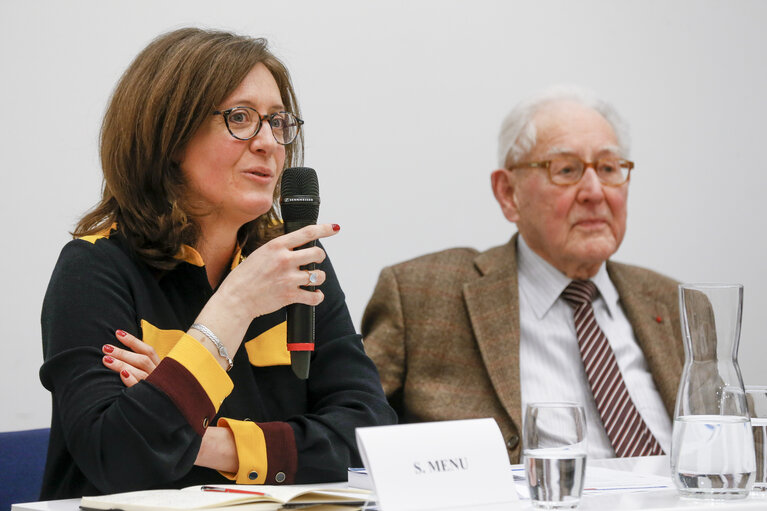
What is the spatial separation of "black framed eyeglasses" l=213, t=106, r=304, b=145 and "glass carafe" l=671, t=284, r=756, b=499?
85 centimetres

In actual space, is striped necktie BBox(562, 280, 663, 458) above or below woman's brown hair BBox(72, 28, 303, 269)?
below

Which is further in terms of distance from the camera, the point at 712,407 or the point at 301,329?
the point at 301,329

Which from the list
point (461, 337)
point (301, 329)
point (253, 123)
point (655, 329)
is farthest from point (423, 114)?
point (301, 329)

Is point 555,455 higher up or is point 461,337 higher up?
point 555,455

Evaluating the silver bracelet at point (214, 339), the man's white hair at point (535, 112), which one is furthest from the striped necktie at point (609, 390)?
the silver bracelet at point (214, 339)

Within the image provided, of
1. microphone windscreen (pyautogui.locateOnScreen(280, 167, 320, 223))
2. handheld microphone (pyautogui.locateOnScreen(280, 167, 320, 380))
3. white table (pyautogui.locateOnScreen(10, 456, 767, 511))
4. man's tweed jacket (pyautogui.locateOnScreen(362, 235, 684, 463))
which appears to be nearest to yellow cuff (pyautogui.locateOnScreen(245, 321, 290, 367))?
handheld microphone (pyautogui.locateOnScreen(280, 167, 320, 380))

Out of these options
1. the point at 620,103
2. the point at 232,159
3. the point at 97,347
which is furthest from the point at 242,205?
the point at 620,103

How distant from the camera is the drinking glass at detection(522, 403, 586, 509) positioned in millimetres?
980

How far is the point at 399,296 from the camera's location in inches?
94.4

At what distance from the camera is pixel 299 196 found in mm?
1484

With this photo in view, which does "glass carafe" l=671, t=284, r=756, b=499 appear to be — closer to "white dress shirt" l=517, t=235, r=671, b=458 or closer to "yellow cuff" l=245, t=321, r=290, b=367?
"yellow cuff" l=245, t=321, r=290, b=367

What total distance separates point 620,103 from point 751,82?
60 centimetres

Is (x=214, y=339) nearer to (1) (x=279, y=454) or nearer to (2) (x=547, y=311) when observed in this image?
(1) (x=279, y=454)

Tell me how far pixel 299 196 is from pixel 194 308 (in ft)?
1.07
